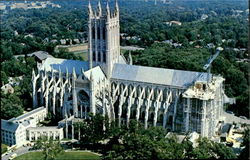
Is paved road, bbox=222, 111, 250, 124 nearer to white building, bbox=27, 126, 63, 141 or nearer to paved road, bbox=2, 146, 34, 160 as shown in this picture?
white building, bbox=27, 126, 63, 141

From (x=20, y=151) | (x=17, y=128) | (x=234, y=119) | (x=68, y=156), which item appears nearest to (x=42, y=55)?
(x=17, y=128)

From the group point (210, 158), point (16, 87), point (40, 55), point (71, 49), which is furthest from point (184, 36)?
point (210, 158)

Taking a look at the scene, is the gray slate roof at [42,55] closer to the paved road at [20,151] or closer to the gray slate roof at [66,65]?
the gray slate roof at [66,65]

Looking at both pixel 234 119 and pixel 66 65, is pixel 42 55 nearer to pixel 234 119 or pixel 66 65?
pixel 66 65

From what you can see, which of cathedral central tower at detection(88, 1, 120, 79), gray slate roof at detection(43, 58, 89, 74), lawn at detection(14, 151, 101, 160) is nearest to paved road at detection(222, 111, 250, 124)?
cathedral central tower at detection(88, 1, 120, 79)

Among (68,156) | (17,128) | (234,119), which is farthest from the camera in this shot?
(234,119)

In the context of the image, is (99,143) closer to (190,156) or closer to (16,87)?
(190,156)
